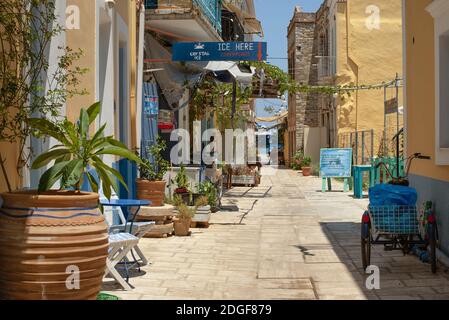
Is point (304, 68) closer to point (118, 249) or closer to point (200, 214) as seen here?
point (200, 214)

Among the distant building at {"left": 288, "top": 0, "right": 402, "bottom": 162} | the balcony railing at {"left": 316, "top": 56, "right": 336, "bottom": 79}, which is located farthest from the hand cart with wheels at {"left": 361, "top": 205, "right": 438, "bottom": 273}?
the balcony railing at {"left": 316, "top": 56, "right": 336, "bottom": 79}

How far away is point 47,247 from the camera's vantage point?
4.08 metres

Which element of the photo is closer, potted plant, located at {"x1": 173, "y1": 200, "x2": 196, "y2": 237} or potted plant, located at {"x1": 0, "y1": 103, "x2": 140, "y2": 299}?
potted plant, located at {"x1": 0, "y1": 103, "x2": 140, "y2": 299}

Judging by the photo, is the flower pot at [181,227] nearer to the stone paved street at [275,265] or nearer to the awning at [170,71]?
the stone paved street at [275,265]

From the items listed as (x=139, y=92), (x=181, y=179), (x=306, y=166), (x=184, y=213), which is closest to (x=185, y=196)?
(x=181, y=179)

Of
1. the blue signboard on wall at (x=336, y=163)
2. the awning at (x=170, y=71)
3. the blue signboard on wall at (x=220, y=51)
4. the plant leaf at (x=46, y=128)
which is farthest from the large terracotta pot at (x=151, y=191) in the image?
the blue signboard on wall at (x=336, y=163)

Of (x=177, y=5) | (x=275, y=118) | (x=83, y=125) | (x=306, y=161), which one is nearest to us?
(x=83, y=125)

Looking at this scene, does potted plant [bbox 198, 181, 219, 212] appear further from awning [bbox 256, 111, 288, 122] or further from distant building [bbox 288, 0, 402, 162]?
awning [bbox 256, 111, 288, 122]

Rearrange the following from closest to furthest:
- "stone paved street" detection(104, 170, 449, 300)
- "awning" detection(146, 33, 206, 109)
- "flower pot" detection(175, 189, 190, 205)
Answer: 1. "stone paved street" detection(104, 170, 449, 300)
2. "flower pot" detection(175, 189, 190, 205)
3. "awning" detection(146, 33, 206, 109)

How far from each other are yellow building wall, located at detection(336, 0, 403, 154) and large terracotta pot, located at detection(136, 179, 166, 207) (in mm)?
17769

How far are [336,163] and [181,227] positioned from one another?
10.4m

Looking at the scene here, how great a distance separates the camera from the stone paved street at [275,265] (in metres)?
6.07

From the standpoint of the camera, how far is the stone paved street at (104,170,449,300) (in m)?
6.07

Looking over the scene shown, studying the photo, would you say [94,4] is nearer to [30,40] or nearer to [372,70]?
[30,40]
